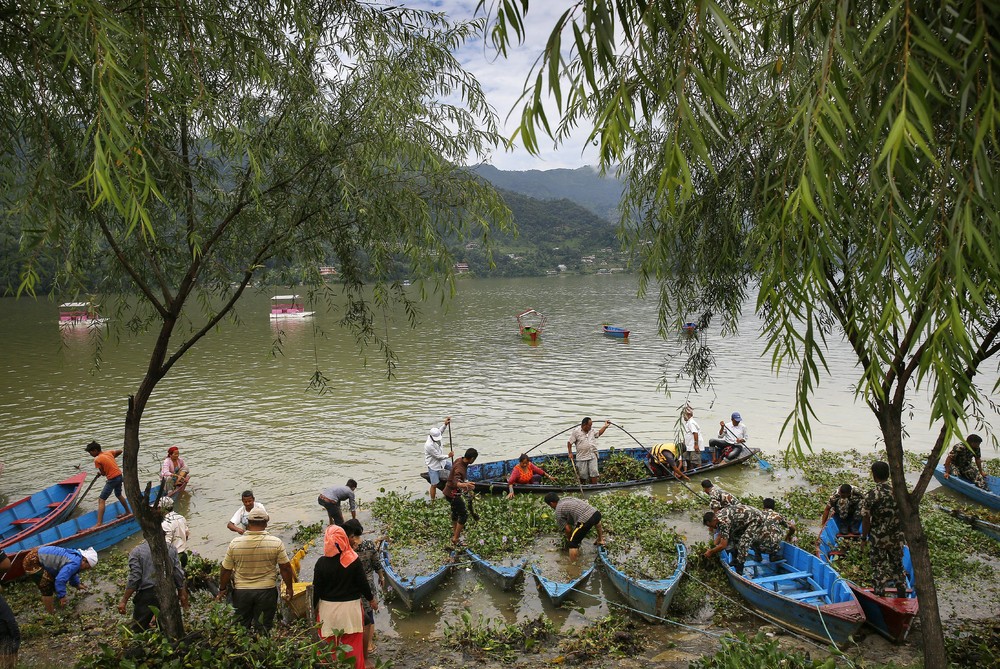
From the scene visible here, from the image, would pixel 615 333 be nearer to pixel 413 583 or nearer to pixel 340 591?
pixel 413 583

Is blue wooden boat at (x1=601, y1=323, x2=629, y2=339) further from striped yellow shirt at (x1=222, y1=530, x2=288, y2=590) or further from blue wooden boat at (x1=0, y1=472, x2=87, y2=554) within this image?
striped yellow shirt at (x1=222, y1=530, x2=288, y2=590)

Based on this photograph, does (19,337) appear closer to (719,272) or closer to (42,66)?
(42,66)

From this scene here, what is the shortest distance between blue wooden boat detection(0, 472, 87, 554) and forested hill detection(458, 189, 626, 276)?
99.5m

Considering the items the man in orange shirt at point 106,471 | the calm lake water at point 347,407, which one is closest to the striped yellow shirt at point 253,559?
the calm lake water at point 347,407

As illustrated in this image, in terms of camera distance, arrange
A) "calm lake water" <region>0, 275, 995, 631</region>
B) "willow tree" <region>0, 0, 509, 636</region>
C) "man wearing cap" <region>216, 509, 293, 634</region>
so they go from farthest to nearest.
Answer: "calm lake water" <region>0, 275, 995, 631</region>
"man wearing cap" <region>216, 509, 293, 634</region>
"willow tree" <region>0, 0, 509, 636</region>

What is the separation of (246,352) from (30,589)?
1014 inches

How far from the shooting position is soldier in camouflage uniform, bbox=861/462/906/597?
25.1 ft

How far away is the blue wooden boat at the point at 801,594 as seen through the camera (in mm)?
7102

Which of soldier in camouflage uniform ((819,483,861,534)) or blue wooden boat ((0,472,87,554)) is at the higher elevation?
Result: soldier in camouflage uniform ((819,483,861,534))

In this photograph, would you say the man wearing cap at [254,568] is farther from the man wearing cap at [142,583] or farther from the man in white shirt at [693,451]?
the man in white shirt at [693,451]

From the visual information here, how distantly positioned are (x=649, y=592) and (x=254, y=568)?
4.95 m

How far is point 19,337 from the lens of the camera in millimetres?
37938

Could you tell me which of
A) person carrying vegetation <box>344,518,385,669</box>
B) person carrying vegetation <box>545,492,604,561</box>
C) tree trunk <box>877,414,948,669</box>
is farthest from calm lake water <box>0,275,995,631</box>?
tree trunk <box>877,414,948,669</box>

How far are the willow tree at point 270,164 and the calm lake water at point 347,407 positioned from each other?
1238mm
